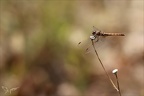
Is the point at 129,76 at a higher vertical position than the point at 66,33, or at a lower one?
lower

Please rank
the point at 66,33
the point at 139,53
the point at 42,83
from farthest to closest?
the point at 139,53
the point at 66,33
the point at 42,83

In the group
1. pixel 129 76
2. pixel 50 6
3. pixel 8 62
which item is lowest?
pixel 129 76

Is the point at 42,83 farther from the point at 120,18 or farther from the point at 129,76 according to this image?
the point at 120,18

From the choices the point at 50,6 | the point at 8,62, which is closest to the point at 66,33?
the point at 50,6

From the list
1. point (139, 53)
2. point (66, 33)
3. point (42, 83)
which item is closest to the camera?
point (42, 83)

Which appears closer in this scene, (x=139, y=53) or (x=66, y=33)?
(x=66, y=33)

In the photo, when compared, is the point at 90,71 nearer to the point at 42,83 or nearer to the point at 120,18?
the point at 42,83
